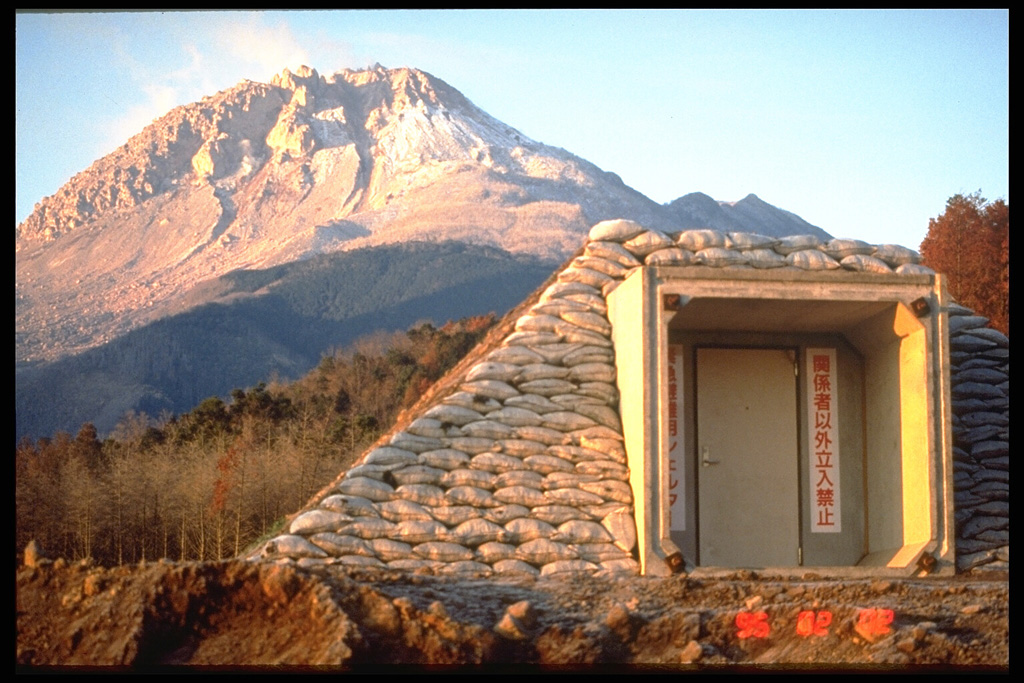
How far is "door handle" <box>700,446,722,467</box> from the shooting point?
27.1ft

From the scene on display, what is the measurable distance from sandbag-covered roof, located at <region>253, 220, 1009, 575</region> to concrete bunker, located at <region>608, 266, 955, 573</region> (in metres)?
0.27

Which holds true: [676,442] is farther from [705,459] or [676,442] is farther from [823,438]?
[823,438]

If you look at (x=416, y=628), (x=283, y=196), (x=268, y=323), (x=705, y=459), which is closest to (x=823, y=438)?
(x=705, y=459)

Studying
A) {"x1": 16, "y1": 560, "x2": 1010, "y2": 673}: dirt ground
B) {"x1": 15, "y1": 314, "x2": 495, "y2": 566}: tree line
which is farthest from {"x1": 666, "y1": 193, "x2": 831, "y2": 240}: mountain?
{"x1": 16, "y1": 560, "x2": 1010, "y2": 673}: dirt ground

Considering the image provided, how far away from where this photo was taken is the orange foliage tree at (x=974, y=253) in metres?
18.4

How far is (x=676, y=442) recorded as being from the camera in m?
8.23

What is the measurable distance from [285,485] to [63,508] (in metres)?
1.76

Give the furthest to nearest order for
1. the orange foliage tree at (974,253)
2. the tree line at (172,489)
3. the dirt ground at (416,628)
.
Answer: the orange foliage tree at (974,253)
the tree line at (172,489)
the dirt ground at (416,628)

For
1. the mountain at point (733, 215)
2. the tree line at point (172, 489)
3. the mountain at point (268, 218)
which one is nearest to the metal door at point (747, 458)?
the tree line at point (172, 489)

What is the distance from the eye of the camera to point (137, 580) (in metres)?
6.30

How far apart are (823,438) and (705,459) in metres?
0.85

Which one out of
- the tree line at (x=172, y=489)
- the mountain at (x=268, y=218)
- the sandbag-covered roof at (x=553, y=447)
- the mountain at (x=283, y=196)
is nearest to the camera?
the sandbag-covered roof at (x=553, y=447)

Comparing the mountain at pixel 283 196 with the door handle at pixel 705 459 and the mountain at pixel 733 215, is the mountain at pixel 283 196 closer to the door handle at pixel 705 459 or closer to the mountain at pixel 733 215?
the mountain at pixel 733 215

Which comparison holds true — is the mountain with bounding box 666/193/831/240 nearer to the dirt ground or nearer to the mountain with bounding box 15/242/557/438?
the mountain with bounding box 15/242/557/438
